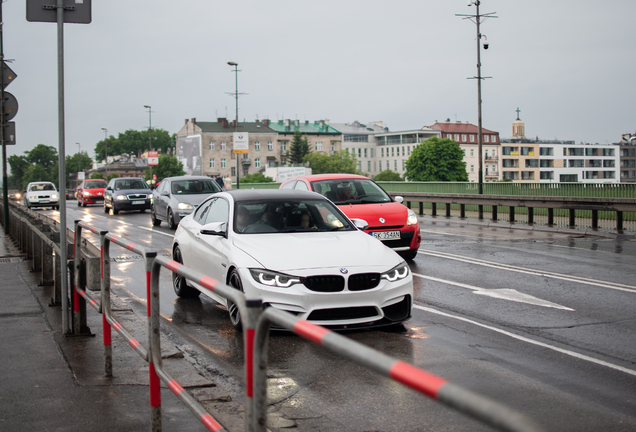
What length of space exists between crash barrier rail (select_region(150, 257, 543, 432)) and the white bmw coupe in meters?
2.64

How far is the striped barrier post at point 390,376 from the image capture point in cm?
140

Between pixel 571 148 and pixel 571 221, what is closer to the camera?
pixel 571 221

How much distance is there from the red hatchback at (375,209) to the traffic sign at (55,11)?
6.59 metres

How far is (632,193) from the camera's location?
18703 mm

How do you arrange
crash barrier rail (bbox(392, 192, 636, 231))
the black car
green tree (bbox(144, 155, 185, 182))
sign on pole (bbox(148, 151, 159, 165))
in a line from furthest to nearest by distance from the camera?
green tree (bbox(144, 155, 185, 182)), sign on pole (bbox(148, 151, 159, 165)), the black car, crash barrier rail (bbox(392, 192, 636, 231))

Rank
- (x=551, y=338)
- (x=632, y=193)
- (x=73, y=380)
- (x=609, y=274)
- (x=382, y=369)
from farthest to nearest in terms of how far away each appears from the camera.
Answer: (x=632, y=193) → (x=609, y=274) → (x=551, y=338) → (x=73, y=380) → (x=382, y=369)

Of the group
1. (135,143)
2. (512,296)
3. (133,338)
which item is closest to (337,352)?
(133,338)

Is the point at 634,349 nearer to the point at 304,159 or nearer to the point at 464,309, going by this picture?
the point at 464,309

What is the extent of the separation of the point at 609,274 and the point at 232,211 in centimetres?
620

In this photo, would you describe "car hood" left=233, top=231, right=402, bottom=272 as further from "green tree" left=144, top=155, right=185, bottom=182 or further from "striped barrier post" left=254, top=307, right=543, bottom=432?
"green tree" left=144, top=155, right=185, bottom=182

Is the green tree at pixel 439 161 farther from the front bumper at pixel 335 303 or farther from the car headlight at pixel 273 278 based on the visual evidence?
the car headlight at pixel 273 278

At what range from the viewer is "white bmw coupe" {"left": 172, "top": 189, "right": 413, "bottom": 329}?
5836 millimetres

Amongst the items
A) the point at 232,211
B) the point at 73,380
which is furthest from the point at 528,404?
the point at 232,211

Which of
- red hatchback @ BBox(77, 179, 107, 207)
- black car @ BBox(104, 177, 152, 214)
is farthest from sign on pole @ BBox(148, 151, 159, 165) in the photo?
black car @ BBox(104, 177, 152, 214)
